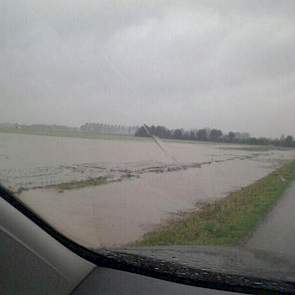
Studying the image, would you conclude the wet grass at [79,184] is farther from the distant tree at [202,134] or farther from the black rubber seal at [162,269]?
the black rubber seal at [162,269]

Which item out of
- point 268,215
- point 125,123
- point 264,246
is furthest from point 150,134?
point 268,215

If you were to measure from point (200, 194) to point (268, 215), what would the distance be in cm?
91

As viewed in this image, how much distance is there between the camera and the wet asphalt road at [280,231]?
3.67m

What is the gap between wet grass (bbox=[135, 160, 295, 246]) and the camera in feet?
13.3

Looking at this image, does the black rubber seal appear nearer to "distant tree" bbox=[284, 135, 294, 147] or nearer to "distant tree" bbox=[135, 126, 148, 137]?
"distant tree" bbox=[135, 126, 148, 137]

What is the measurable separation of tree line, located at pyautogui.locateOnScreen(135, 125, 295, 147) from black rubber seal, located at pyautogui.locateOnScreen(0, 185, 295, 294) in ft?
4.70

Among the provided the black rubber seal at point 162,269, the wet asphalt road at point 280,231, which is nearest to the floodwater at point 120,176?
the black rubber seal at point 162,269

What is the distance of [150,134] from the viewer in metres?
4.09

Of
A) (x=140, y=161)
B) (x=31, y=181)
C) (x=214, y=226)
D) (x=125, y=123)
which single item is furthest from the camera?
(x=140, y=161)

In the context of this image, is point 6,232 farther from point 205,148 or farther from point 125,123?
point 205,148

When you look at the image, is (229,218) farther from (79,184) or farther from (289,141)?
(79,184)

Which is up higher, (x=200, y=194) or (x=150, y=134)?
(x=150, y=134)

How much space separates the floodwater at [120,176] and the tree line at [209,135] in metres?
0.17

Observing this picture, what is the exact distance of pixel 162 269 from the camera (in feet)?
8.48
